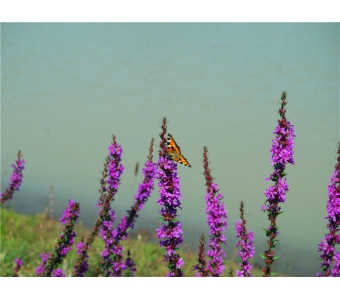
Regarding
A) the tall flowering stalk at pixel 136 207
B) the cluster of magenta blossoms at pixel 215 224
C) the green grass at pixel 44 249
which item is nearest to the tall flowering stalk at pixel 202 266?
the cluster of magenta blossoms at pixel 215 224

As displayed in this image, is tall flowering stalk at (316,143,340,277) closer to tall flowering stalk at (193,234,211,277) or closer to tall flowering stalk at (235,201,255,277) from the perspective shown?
tall flowering stalk at (235,201,255,277)

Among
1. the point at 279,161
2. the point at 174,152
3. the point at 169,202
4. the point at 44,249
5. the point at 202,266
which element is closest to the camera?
the point at 169,202

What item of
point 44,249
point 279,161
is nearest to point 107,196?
point 279,161

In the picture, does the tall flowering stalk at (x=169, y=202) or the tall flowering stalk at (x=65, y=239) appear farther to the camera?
the tall flowering stalk at (x=65, y=239)

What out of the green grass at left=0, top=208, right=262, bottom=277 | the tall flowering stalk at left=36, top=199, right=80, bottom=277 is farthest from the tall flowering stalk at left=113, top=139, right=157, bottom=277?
the green grass at left=0, top=208, right=262, bottom=277

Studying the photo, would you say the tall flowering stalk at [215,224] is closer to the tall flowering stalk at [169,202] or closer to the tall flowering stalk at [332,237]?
the tall flowering stalk at [169,202]

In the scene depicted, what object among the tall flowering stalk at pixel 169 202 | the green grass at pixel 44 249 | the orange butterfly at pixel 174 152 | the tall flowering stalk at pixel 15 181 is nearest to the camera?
the tall flowering stalk at pixel 169 202

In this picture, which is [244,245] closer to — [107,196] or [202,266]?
[202,266]

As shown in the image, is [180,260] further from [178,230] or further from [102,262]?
[102,262]
